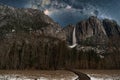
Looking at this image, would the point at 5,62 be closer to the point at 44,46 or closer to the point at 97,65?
the point at 44,46

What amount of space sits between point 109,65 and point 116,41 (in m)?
20.6

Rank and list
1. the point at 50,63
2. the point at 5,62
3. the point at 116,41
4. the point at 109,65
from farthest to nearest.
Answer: the point at 116,41 → the point at 109,65 → the point at 50,63 → the point at 5,62

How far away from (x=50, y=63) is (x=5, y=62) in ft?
64.5

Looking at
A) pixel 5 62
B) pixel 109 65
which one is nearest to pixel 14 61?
pixel 5 62

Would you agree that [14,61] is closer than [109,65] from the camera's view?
Yes

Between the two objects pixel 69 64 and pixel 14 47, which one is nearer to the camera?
pixel 14 47

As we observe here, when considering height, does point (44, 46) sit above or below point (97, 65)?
above

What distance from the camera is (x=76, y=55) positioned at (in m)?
114

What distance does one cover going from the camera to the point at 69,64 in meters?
106

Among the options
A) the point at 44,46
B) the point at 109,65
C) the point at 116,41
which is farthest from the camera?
the point at 116,41

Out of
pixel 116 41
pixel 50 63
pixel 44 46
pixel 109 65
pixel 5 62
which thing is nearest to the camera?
pixel 5 62

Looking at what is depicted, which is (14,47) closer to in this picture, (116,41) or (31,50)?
(31,50)

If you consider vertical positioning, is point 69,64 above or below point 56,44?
below

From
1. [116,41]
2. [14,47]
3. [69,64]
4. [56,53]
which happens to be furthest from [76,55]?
[14,47]
